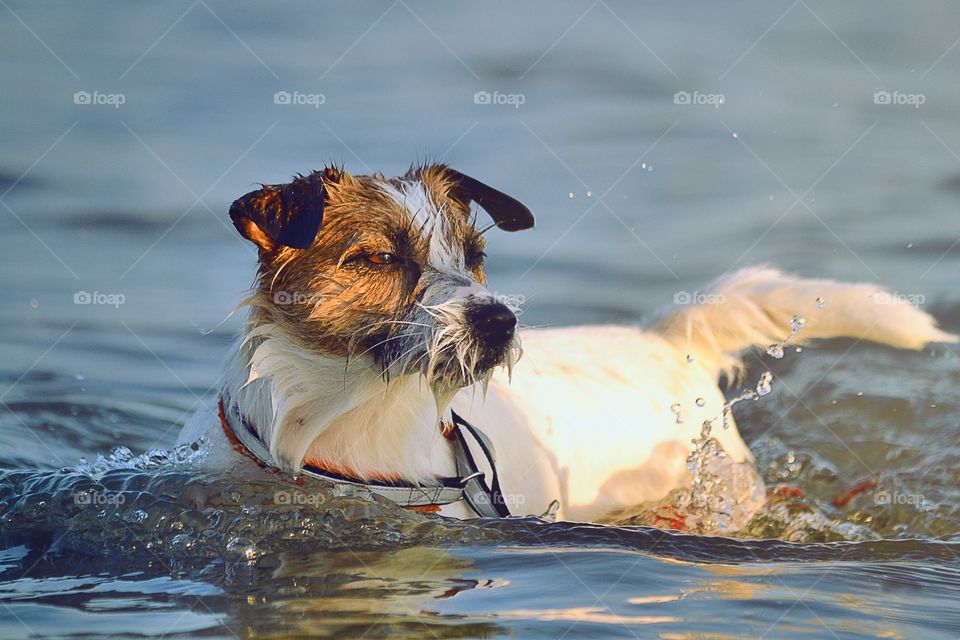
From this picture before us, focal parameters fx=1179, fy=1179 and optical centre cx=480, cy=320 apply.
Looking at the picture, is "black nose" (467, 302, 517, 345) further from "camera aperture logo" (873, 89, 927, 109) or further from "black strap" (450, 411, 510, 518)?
"camera aperture logo" (873, 89, 927, 109)

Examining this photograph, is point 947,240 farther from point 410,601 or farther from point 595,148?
point 410,601

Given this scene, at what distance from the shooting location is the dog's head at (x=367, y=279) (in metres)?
3.90

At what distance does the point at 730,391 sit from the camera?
576 centimetres

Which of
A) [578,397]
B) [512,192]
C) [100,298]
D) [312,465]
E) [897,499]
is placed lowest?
[897,499]

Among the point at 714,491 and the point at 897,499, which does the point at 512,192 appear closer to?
the point at 897,499

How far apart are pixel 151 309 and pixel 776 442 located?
394 cm

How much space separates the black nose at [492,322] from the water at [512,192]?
0.73 m

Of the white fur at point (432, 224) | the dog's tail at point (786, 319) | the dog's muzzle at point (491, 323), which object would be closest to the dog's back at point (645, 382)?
the dog's tail at point (786, 319)

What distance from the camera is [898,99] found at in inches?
360

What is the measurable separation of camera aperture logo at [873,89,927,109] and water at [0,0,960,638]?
27 millimetres

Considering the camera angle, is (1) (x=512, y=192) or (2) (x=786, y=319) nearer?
(2) (x=786, y=319)

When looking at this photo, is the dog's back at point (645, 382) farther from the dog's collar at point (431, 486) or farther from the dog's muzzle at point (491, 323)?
the dog's muzzle at point (491, 323)

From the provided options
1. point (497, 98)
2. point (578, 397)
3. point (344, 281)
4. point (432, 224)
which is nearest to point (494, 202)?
point (432, 224)

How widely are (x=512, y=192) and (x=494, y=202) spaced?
3659 millimetres
